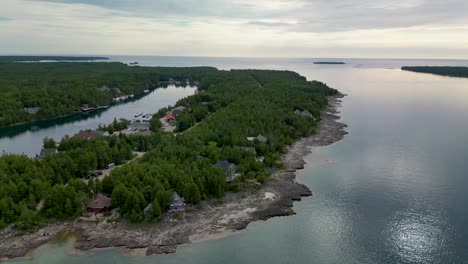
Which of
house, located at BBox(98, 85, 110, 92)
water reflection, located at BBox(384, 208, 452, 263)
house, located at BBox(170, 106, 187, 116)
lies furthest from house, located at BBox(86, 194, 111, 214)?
house, located at BBox(98, 85, 110, 92)

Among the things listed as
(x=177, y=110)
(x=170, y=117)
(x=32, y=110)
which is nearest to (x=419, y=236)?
(x=170, y=117)

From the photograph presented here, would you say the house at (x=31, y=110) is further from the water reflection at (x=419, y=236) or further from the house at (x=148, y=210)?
the water reflection at (x=419, y=236)

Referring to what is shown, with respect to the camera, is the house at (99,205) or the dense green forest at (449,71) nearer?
the house at (99,205)

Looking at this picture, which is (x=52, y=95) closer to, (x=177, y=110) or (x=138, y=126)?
(x=177, y=110)

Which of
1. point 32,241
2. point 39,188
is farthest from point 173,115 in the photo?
point 32,241

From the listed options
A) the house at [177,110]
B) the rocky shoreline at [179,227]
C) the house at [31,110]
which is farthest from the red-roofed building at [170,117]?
the rocky shoreline at [179,227]
